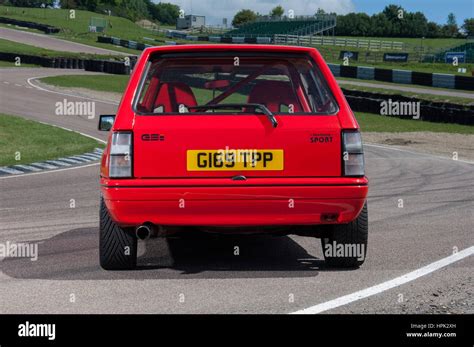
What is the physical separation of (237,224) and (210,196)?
25 cm

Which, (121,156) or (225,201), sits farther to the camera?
(121,156)

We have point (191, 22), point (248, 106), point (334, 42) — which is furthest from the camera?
point (191, 22)

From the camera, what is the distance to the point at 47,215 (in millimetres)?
A: 7613

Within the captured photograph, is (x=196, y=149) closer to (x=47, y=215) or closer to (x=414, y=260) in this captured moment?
(x=414, y=260)

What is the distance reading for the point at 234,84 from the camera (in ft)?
19.1

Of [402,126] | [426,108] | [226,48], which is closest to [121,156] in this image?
[226,48]

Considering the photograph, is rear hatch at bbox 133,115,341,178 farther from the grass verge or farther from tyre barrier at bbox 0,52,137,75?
tyre barrier at bbox 0,52,137,75

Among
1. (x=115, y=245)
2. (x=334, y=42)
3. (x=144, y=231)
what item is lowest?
(x=115, y=245)

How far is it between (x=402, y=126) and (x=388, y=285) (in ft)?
55.2

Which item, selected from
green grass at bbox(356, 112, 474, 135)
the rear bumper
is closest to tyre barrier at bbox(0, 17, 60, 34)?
green grass at bbox(356, 112, 474, 135)

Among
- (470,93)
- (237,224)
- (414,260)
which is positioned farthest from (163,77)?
(470,93)

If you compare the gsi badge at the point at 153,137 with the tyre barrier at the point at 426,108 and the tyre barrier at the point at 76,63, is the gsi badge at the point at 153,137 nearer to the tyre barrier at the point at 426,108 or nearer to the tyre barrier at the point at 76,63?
the tyre barrier at the point at 426,108

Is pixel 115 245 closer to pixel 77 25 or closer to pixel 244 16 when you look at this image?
pixel 77 25

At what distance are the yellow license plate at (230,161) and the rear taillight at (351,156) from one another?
42cm
